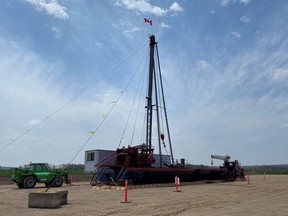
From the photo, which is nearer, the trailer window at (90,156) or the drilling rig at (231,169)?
the drilling rig at (231,169)

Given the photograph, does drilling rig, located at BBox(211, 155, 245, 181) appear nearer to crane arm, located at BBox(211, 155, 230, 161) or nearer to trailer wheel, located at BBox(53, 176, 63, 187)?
crane arm, located at BBox(211, 155, 230, 161)

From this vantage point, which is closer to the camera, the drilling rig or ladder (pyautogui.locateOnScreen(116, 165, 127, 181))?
ladder (pyautogui.locateOnScreen(116, 165, 127, 181))

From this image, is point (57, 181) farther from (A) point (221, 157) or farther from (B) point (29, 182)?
(A) point (221, 157)

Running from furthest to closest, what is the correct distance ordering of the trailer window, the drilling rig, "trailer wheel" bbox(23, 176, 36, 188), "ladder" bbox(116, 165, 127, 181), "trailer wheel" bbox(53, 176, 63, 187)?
the trailer window < the drilling rig < "trailer wheel" bbox(53, 176, 63, 187) < "ladder" bbox(116, 165, 127, 181) < "trailer wheel" bbox(23, 176, 36, 188)

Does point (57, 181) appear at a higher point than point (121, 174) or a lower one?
lower

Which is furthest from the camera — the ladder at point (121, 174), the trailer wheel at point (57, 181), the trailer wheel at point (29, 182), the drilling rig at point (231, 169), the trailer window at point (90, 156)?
the trailer window at point (90, 156)

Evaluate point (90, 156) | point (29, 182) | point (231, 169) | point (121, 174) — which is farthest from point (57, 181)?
point (90, 156)

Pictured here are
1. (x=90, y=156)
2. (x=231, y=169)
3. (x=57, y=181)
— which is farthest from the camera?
(x=90, y=156)

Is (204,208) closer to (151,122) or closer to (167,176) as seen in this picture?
(167,176)

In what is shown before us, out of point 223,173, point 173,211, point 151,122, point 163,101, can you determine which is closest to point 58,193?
point 173,211

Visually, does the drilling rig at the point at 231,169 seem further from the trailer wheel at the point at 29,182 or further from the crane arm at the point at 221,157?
the trailer wheel at the point at 29,182

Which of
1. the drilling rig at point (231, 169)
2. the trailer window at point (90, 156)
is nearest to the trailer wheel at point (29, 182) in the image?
the drilling rig at point (231, 169)

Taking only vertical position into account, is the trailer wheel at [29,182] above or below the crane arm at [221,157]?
below

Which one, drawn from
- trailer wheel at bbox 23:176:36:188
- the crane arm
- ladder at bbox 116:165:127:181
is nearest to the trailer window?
the crane arm
